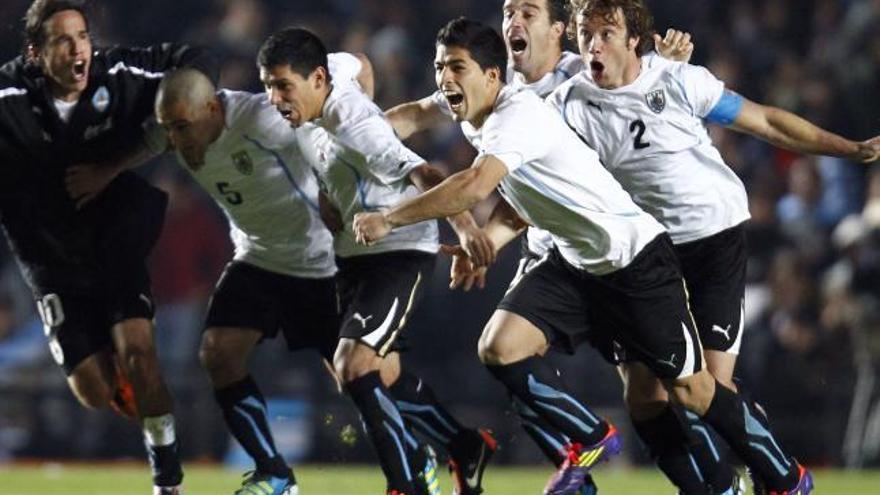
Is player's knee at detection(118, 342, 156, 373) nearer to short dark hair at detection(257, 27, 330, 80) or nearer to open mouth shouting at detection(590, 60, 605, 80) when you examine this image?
short dark hair at detection(257, 27, 330, 80)

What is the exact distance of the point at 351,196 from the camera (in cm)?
827

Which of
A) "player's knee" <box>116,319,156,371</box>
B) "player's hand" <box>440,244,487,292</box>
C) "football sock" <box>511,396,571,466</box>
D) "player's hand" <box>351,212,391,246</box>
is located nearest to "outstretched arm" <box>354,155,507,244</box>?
"player's hand" <box>351,212,391,246</box>

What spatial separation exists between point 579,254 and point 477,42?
0.96 m

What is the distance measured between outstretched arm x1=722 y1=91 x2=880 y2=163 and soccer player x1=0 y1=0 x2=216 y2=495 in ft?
8.05

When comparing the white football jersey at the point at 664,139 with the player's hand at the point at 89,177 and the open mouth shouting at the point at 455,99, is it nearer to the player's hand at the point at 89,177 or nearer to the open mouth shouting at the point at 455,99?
the open mouth shouting at the point at 455,99

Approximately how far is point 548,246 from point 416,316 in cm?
514

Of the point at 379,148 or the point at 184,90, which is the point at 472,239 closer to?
the point at 379,148

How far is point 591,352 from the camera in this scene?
43.5 feet

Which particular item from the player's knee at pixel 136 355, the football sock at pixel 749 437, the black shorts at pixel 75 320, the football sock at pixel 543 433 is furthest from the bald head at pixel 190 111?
the football sock at pixel 749 437

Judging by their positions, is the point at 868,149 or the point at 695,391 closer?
the point at 695,391

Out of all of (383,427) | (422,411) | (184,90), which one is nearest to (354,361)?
(383,427)

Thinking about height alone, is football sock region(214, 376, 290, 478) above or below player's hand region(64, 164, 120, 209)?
below

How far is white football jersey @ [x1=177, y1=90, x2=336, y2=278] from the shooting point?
28.1 ft

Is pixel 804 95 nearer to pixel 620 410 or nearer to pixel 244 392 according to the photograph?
pixel 620 410
